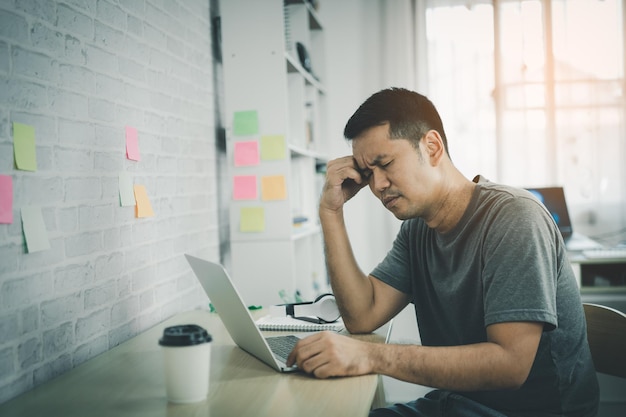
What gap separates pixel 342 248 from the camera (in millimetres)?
1594

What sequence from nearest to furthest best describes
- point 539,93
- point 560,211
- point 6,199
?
point 6,199 < point 560,211 < point 539,93

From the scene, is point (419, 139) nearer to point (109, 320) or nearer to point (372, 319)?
point (372, 319)

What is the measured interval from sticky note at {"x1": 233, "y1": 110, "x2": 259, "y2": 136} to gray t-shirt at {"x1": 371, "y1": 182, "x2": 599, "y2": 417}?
1.07 meters

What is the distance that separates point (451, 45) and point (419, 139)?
7.41 ft

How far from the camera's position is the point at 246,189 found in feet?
7.57

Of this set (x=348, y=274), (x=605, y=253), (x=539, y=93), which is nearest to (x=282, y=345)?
(x=348, y=274)

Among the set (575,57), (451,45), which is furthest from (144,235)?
(575,57)

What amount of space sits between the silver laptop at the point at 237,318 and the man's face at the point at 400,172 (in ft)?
1.45

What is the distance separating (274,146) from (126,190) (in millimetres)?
817

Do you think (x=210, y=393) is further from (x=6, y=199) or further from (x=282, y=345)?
(x=6, y=199)

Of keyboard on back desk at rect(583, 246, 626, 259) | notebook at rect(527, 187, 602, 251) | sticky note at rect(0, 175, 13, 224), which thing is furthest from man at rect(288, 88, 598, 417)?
notebook at rect(527, 187, 602, 251)

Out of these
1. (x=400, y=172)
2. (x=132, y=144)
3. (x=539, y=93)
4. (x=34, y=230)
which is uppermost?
(x=539, y=93)

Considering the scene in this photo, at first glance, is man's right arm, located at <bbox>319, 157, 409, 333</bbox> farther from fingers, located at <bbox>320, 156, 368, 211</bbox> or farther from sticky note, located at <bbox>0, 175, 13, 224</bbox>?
sticky note, located at <bbox>0, 175, 13, 224</bbox>

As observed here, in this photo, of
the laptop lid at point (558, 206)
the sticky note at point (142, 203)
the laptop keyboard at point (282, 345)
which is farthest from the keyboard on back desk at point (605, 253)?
the sticky note at point (142, 203)
